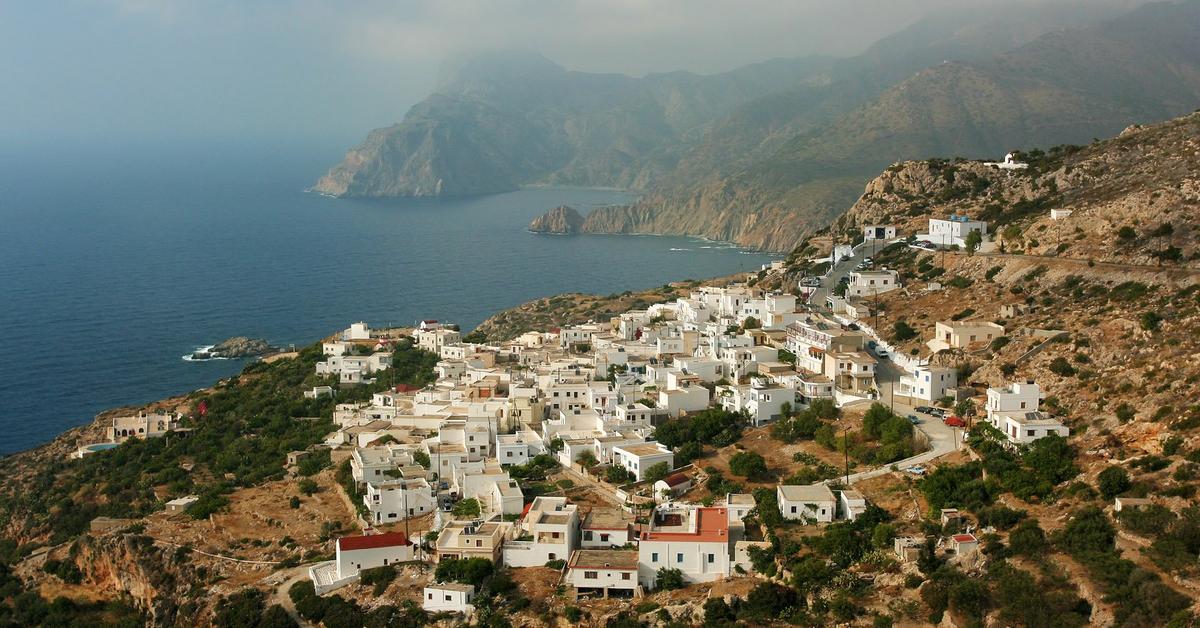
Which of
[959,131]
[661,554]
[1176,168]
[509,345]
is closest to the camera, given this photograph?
[661,554]

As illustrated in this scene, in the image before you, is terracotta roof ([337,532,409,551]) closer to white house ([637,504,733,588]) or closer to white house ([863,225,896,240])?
white house ([637,504,733,588])

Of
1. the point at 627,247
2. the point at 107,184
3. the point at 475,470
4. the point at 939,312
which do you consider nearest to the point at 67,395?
the point at 475,470

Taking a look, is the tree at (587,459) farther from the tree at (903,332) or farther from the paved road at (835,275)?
the paved road at (835,275)

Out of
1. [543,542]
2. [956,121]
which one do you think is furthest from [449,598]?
[956,121]

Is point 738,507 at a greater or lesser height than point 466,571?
greater

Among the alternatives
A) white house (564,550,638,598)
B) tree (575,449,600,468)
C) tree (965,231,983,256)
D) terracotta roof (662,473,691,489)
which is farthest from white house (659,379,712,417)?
tree (965,231,983,256)

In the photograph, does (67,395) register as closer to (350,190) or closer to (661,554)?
(661,554)

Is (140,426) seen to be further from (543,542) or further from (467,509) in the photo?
(543,542)
